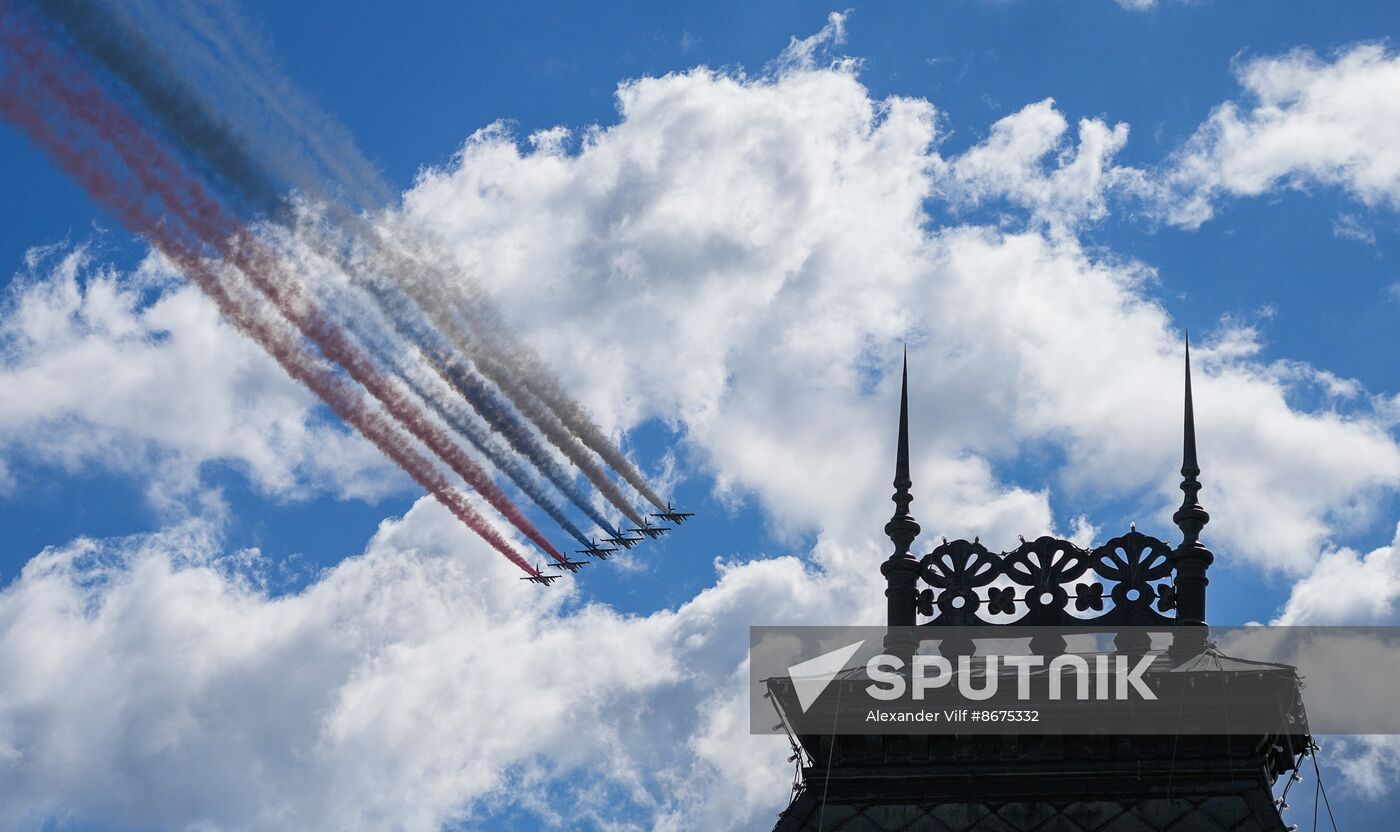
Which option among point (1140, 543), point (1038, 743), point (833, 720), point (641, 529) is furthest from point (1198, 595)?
point (641, 529)

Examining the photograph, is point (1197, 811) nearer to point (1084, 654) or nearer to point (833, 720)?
point (1084, 654)

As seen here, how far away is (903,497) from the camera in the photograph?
4162 cm

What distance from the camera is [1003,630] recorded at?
39281mm

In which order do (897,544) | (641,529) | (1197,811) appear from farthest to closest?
(641,529), (897,544), (1197,811)

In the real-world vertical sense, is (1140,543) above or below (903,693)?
above

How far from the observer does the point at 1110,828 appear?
37312mm

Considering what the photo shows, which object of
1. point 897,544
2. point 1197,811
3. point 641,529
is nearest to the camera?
point 1197,811

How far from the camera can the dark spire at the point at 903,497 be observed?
40938mm

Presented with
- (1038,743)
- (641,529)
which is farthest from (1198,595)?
(641,529)

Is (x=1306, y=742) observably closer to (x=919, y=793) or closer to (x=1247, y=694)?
(x=1247, y=694)

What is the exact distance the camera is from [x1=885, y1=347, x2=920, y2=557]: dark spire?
40938 millimetres

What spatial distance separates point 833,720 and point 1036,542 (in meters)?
5.13

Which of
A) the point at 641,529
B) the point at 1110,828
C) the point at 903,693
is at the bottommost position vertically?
the point at 1110,828

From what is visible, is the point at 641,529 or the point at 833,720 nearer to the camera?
the point at 833,720
